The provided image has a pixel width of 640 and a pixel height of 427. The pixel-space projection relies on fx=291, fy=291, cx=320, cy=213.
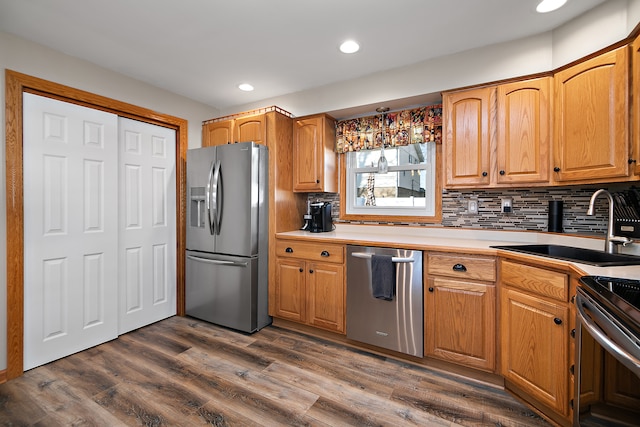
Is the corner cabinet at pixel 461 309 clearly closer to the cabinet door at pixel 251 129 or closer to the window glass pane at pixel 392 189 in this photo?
the window glass pane at pixel 392 189

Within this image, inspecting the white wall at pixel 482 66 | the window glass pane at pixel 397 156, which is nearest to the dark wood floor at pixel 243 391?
the window glass pane at pixel 397 156

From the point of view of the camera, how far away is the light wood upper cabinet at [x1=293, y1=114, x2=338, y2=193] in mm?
2953

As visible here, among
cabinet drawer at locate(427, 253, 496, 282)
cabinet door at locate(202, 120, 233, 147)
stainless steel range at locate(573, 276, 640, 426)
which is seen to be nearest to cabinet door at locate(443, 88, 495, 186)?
cabinet drawer at locate(427, 253, 496, 282)

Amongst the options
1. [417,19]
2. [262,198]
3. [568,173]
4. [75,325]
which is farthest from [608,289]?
[75,325]

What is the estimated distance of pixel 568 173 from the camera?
1.87 m

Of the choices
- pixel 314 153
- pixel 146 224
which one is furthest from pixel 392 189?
pixel 146 224

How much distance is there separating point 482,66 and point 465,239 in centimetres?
136

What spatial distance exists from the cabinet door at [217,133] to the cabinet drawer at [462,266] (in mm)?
2362

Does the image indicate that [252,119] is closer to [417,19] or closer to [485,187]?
[417,19]

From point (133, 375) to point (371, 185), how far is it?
257cm

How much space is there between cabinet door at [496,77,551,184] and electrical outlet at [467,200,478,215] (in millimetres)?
366

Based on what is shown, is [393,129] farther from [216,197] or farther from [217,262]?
[217,262]

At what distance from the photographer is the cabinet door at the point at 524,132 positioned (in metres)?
1.99

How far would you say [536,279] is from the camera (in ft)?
5.35
